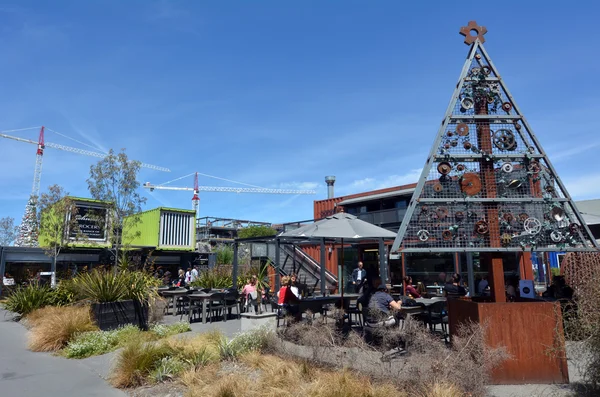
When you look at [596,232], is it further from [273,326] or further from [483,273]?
[273,326]

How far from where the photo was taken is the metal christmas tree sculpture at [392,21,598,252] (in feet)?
18.5

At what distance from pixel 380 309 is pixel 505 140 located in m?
3.00

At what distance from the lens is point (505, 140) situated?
5887mm

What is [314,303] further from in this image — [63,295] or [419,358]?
[63,295]

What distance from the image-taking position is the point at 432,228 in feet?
18.9

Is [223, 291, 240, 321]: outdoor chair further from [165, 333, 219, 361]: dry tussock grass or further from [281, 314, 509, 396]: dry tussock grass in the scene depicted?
[281, 314, 509, 396]: dry tussock grass

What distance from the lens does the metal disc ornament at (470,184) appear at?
5754 millimetres

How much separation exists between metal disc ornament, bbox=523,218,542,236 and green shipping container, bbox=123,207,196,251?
20451 millimetres

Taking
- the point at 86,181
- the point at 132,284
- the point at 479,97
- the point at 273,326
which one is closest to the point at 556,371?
the point at 479,97

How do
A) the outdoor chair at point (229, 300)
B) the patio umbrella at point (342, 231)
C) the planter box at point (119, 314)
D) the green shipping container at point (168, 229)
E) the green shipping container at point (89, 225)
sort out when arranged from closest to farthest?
the patio umbrella at point (342, 231)
the planter box at point (119, 314)
the outdoor chair at point (229, 300)
the green shipping container at point (89, 225)
the green shipping container at point (168, 229)

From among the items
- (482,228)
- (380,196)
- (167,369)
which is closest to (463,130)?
(482,228)

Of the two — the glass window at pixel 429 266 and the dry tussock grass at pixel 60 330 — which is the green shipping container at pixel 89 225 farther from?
the glass window at pixel 429 266

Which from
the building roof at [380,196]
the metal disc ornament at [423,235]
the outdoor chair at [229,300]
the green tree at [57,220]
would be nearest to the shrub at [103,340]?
the outdoor chair at [229,300]

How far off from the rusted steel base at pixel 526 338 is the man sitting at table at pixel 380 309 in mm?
1188
